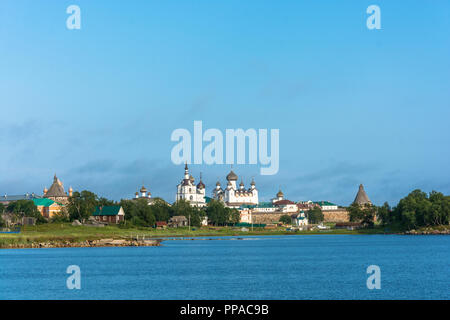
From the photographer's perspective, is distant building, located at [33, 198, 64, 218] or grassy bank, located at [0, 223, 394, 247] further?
distant building, located at [33, 198, 64, 218]

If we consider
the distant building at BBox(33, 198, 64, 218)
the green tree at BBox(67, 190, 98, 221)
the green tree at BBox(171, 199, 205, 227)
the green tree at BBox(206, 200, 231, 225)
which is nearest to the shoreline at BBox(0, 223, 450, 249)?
the green tree at BBox(171, 199, 205, 227)

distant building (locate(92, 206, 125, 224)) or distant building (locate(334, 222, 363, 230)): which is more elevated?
distant building (locate(92, 206, 125, 224))

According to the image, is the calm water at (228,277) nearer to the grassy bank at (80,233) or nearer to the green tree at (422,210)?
the grassy bank at (80,233)

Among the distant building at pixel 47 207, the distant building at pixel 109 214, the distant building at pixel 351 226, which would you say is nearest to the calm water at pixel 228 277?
the distant building at pixel 109 214

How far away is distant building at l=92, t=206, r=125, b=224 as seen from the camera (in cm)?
12606

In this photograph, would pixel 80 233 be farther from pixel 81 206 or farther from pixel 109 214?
pixel 109 214

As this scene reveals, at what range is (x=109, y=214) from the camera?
127188 mm

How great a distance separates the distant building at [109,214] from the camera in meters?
126

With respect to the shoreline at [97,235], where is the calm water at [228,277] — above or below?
below

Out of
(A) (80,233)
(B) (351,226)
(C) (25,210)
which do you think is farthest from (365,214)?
(A) (80,233)

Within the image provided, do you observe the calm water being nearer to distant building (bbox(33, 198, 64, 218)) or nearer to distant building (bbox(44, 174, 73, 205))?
distant building (bbox(33, 198, 64, 218))
